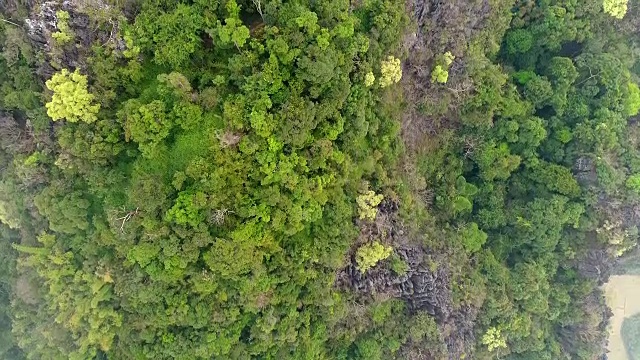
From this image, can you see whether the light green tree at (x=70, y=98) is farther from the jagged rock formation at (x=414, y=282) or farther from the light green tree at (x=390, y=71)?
the jagged rock formation at (x=414, y=282)

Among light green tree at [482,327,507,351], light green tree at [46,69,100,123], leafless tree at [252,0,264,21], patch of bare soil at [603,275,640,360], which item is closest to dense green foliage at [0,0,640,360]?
light green tree at [46,69,100,123]

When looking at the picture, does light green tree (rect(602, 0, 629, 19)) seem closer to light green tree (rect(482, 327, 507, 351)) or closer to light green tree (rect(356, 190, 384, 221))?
light green tree (rect(356, 190, 384, 221))

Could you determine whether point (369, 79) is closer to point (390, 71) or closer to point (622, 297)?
point (390, 71)

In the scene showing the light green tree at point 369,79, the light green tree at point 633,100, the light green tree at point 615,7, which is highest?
the light green tree at point 615,7

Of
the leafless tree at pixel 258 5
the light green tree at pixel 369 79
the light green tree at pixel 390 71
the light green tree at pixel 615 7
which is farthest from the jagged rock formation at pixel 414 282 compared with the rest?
the light green tree at pixel 615 7

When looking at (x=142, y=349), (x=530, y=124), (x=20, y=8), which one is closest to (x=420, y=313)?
(x=530, y=124)

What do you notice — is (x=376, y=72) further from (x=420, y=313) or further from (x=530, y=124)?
(x=420, y=313)
